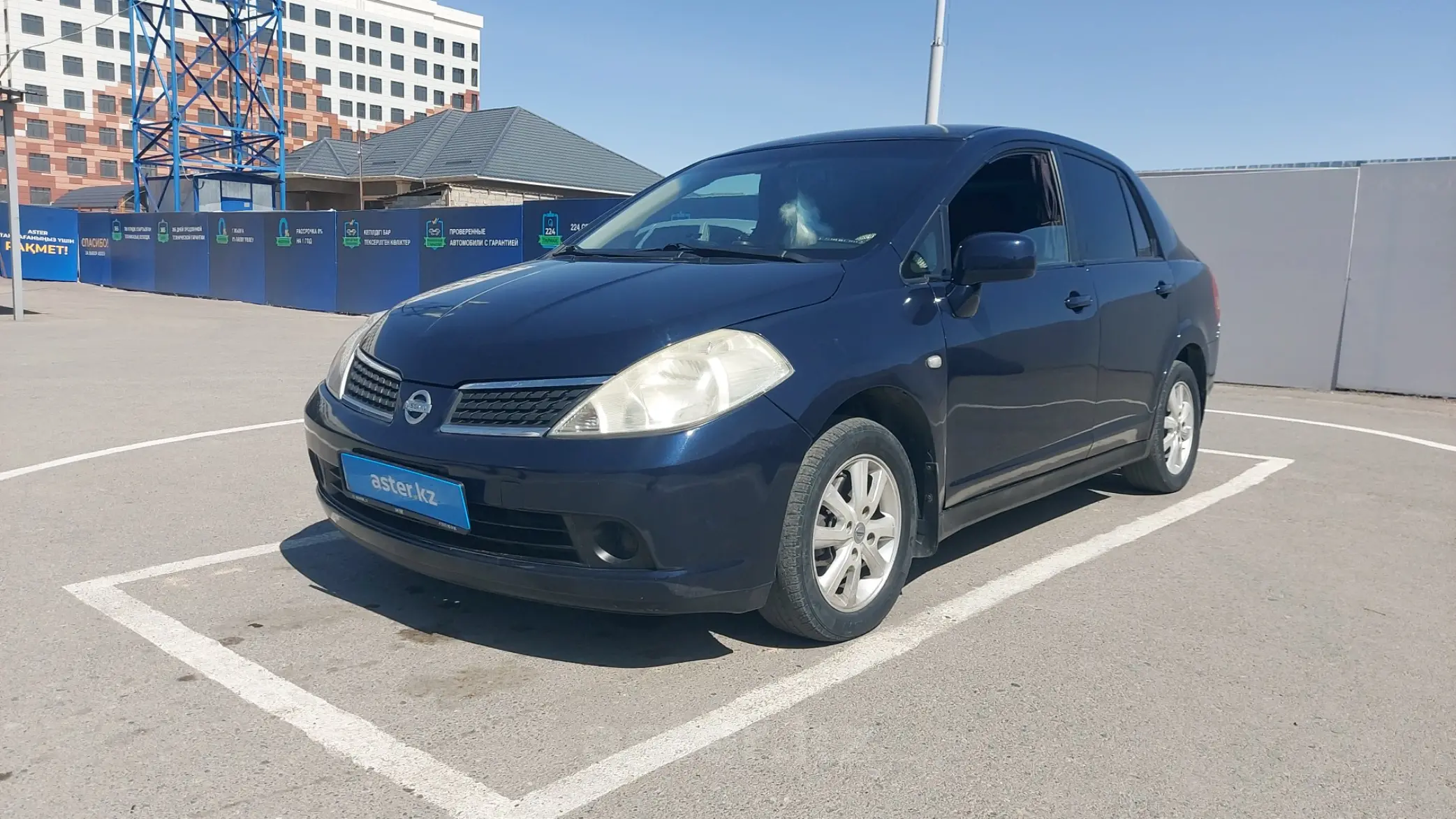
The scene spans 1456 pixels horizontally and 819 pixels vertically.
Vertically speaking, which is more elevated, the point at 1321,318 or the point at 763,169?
the point at 763,169

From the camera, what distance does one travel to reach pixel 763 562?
306cm

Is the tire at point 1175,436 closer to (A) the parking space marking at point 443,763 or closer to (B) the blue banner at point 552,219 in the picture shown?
(A) the parking space marking at point 443,763

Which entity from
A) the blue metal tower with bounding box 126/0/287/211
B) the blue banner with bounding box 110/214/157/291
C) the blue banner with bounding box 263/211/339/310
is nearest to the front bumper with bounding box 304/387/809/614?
the blue banner with bounding box 263/211/339/310

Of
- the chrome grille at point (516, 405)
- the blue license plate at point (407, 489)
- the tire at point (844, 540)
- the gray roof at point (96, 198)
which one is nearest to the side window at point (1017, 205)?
the tire at point (844, 540)

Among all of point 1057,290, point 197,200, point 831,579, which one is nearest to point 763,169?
point 1057,290

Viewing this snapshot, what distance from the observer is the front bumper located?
2.86 meters

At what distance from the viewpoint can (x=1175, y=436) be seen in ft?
18.5

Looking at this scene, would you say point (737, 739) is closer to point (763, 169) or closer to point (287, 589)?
point (287, 589)

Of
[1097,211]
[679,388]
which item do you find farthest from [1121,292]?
[679,388]

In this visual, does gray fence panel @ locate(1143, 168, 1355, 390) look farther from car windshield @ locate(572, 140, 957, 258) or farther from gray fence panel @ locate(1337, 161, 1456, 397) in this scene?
car windshield @ locate(572, 140, 957, 258)

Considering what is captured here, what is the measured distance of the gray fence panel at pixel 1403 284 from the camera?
1059 centimetres

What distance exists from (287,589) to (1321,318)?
10.7 meters

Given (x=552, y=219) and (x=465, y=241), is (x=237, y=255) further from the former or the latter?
(x=552, y=219)

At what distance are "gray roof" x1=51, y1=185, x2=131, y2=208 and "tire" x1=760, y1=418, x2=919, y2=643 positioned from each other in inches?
2364
